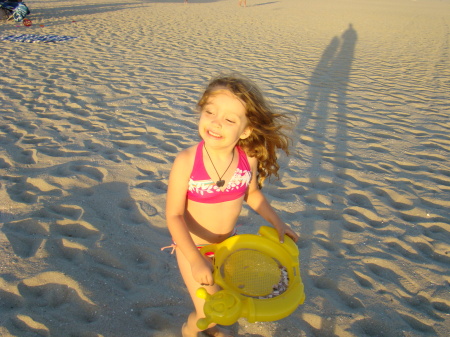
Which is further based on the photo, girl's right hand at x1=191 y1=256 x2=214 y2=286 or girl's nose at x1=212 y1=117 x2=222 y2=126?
girl's nose at x1=212 y1=117 x2=222 y2=126

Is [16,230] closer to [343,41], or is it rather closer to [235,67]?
[235,67]

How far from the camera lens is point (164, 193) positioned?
2.92 m

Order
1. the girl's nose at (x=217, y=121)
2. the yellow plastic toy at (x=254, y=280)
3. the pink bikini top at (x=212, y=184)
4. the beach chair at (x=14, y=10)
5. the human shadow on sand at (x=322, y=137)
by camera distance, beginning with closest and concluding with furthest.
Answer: the yellow plastic toy at (x=254, y=280)
the girl's nose at (x=217, y=121)
the pink bikini top at (x=212, y=184)
the human shadow on sand at (x=322, y=137)
the beach chair at (x=14, y=10)

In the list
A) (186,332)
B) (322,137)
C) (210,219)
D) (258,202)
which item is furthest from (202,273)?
(322,137)

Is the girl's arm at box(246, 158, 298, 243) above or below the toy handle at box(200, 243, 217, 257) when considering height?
above

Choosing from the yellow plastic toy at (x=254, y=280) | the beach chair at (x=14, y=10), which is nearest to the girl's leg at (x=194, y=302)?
the yellow plastic toy at (x=254, y=280)

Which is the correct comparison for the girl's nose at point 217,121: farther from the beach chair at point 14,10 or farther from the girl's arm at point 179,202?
the beach chair at point 14,10

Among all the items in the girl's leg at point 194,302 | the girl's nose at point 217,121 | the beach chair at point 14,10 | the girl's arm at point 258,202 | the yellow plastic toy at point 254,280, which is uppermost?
the beach chair at point 14,10

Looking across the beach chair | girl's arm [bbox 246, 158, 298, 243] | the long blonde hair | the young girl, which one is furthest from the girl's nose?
the beach chair

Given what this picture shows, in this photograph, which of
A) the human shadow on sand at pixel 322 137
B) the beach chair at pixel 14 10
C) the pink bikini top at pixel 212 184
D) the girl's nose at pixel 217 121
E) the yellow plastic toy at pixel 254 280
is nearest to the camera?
the yellow plastic toy at pixel 254 280

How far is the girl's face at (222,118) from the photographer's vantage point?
1598 millimetres

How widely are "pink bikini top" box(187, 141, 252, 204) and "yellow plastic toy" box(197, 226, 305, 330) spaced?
0.72ft

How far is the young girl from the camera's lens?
5.27 feet

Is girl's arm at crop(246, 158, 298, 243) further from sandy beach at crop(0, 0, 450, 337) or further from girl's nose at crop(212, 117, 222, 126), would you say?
sandy beach at crop(0, 0, 450, 337)
